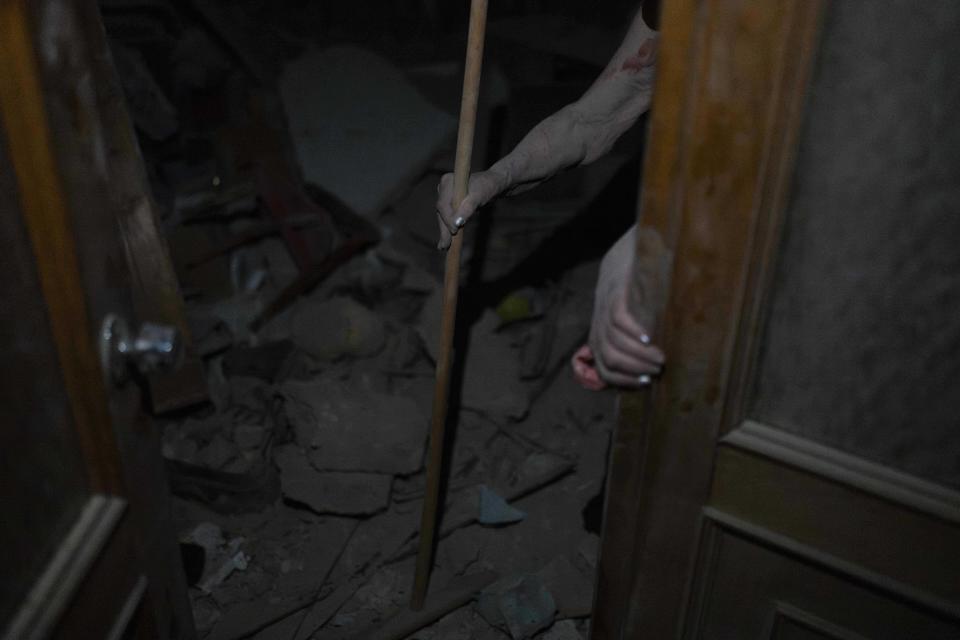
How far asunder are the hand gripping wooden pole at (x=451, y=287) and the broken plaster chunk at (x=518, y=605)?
223 mm

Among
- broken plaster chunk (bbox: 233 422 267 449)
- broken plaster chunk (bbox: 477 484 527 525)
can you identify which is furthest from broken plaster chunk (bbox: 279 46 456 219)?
broken plaster chunk (bbox: 477 484 527 525)

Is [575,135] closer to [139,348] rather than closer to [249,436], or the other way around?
[139,348]

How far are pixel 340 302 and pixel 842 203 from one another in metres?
3.14

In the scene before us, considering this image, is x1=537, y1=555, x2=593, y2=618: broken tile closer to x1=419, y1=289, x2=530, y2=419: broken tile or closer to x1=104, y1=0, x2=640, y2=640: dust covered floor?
x1=104, y1=0, x2=640, y2=640: dust covered floor

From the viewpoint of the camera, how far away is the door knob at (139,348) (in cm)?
121

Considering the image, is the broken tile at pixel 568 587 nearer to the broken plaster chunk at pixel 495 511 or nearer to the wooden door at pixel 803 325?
the broken plaster chunk at pixel 495 511

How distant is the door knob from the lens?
121 centimetres

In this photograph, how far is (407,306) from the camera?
14.1 ft

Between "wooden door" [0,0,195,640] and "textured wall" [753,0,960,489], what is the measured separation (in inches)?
38.4

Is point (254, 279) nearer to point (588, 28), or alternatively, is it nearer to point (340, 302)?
point (340, 302)

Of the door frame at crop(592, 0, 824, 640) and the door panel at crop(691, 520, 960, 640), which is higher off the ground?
the door frame at crop(592, 0, 824, 640)

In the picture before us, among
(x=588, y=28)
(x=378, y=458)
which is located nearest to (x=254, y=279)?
(x=378, y=458)

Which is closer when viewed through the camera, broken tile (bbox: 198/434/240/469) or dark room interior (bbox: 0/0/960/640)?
dark room interior (bbox: 0/0/960/640)

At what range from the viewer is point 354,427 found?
3502 mm
